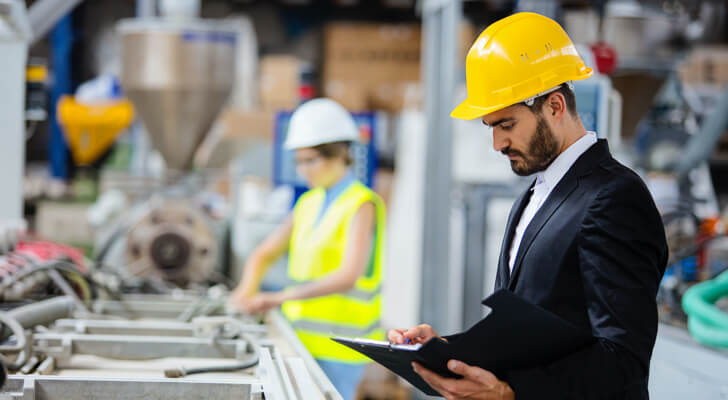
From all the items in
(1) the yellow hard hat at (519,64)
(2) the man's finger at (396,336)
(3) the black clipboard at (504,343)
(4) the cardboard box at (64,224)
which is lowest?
(4) the cardboard box at (64,224)

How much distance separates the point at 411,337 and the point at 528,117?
409 millimetres

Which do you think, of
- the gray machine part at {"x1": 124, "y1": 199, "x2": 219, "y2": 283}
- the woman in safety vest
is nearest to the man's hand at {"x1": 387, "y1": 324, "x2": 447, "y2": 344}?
the woman in safety vest

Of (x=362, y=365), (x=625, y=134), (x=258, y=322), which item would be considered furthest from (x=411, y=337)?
(x=625, y=134)

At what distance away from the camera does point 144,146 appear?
5.41 meters

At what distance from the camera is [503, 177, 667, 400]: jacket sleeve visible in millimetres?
1110

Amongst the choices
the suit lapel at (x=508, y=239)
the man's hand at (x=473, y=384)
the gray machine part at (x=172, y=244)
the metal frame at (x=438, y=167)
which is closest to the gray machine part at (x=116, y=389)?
the man's hand at (x=473, y=384)

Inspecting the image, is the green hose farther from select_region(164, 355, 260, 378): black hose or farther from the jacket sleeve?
select_region(164, 355, 260, 378): black hose

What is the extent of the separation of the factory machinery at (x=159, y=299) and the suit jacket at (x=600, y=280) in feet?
1.23

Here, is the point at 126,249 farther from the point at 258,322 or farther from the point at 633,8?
the point at 633,8

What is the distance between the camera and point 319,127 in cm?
259

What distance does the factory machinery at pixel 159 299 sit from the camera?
52.7 inches

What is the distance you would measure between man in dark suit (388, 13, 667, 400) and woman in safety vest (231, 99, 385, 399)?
42.9 inches

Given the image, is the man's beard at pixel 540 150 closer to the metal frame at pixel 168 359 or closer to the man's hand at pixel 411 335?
the man's hand at pixel 411 335

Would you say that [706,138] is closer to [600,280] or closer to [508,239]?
[508,239]
